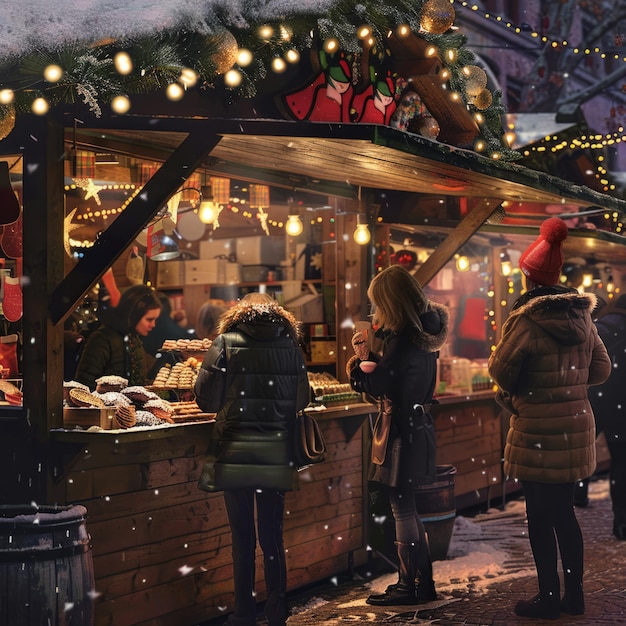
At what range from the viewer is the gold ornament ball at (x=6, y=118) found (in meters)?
6.18

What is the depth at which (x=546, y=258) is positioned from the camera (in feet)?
24.7

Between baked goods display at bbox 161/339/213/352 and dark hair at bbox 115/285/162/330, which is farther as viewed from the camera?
dark hair at bbox 115/285/162/330

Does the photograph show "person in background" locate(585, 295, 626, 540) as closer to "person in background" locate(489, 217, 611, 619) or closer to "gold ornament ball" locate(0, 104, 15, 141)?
"person in background" locate(489, 217, 611, 619)

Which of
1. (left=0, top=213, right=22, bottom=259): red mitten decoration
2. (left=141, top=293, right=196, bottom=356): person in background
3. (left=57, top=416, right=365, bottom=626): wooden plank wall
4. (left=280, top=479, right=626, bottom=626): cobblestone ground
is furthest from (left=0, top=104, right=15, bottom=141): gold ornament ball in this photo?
(left=141, top=293, right=196, bottom=356): person in background

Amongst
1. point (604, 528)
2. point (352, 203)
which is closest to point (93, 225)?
point (352, 203)

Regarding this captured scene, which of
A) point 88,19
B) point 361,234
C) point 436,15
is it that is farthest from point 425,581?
point 88,19

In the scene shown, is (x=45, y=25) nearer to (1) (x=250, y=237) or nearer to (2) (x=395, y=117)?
(2) (x=395, y=117)

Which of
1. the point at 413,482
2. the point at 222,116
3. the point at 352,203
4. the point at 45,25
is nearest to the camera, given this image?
the point at 45,25

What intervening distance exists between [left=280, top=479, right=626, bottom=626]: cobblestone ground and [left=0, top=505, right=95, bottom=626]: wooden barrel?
2.18 meters

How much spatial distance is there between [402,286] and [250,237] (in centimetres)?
525

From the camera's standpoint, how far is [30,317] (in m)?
6.43

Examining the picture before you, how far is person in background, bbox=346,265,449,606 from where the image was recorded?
7539 millimetres

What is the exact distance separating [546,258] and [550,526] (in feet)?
5.77

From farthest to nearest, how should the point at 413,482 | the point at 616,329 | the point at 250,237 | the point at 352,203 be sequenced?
the point at 250,237
the point at 616,329
the point at 352,203
the point at 413,482
